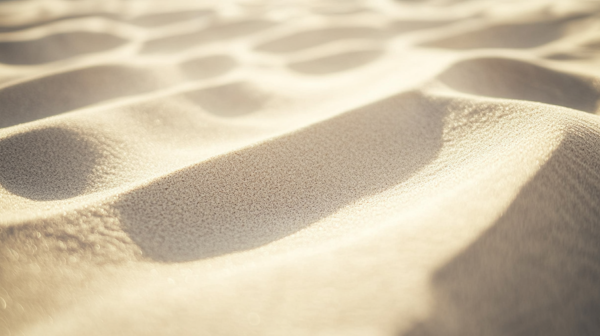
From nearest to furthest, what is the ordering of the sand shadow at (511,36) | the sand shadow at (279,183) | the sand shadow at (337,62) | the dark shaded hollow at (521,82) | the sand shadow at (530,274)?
the sand shadow at (530,274) → the sand shadow at (279,183) → the dark shaded hollow at (521,82) → the sand shadow at (337,62) → the sand shadow at (511,36)

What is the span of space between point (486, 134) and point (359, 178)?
32 cm

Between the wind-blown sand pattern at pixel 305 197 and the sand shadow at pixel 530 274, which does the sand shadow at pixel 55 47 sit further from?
the sand shadow at pixel 530 274

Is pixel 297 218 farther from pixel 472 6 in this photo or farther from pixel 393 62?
pixel 472 6

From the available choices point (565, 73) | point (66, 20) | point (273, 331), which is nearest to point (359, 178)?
point (273, 331)

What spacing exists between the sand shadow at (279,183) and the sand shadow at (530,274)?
10.2 inches

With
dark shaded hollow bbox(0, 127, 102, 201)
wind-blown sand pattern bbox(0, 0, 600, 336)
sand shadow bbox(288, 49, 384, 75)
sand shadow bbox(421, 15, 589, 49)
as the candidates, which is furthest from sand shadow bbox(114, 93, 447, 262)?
sand shadow bbox(421, 15, 589, 49)

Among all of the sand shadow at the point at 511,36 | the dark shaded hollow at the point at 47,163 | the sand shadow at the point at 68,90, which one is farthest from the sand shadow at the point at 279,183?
the sand shadow at the point at 511,36

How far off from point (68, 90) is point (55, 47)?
26.1 inches

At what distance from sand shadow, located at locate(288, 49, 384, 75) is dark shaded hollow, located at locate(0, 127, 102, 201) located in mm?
930

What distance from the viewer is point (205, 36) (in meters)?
1.83

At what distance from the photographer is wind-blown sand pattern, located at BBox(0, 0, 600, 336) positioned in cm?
41

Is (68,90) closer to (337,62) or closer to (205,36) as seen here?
(205,36)

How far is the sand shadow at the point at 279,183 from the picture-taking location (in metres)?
0.59

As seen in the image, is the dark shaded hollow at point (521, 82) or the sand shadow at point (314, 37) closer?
the dark shaded hollow at point (521, 82)
